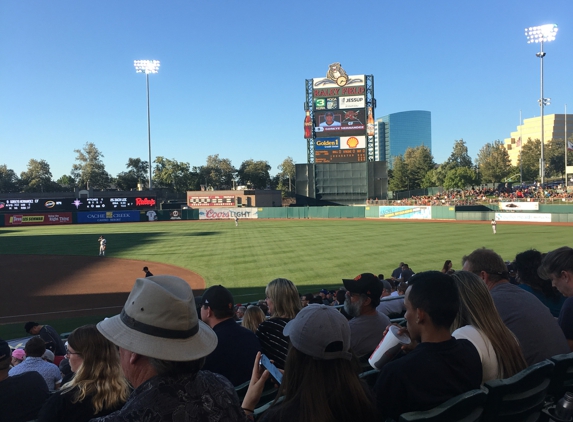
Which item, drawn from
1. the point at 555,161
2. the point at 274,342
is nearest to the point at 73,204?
the point at 274,342

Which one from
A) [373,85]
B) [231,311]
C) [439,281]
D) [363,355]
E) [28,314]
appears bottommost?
[28,314]

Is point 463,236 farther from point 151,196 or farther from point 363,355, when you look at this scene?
point 151,196

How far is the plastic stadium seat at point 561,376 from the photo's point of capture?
3.32 meters

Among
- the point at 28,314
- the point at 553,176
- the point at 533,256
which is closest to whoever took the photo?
the point at 533,256

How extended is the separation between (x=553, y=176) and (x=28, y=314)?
349 ft

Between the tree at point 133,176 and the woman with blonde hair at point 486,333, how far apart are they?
107 metres

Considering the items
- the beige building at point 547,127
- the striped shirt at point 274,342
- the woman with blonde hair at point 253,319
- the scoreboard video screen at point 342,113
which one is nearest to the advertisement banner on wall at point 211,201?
the scoreboard video screen at point 342,113

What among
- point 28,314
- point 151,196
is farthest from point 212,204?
point 28,314

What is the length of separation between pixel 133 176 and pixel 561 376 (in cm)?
11111

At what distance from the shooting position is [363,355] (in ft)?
13.0

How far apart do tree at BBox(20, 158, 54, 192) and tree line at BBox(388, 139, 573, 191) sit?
7697cm

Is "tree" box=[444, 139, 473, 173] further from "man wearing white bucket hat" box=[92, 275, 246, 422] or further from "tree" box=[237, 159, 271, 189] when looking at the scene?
"man wearing white bucket hat" box=[92, 275, 246, 422]

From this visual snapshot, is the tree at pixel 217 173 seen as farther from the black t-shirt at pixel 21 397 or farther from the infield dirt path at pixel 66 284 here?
the black t-shirt at pixel 21 397

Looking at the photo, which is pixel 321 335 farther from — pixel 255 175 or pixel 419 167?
pixel 255 175
